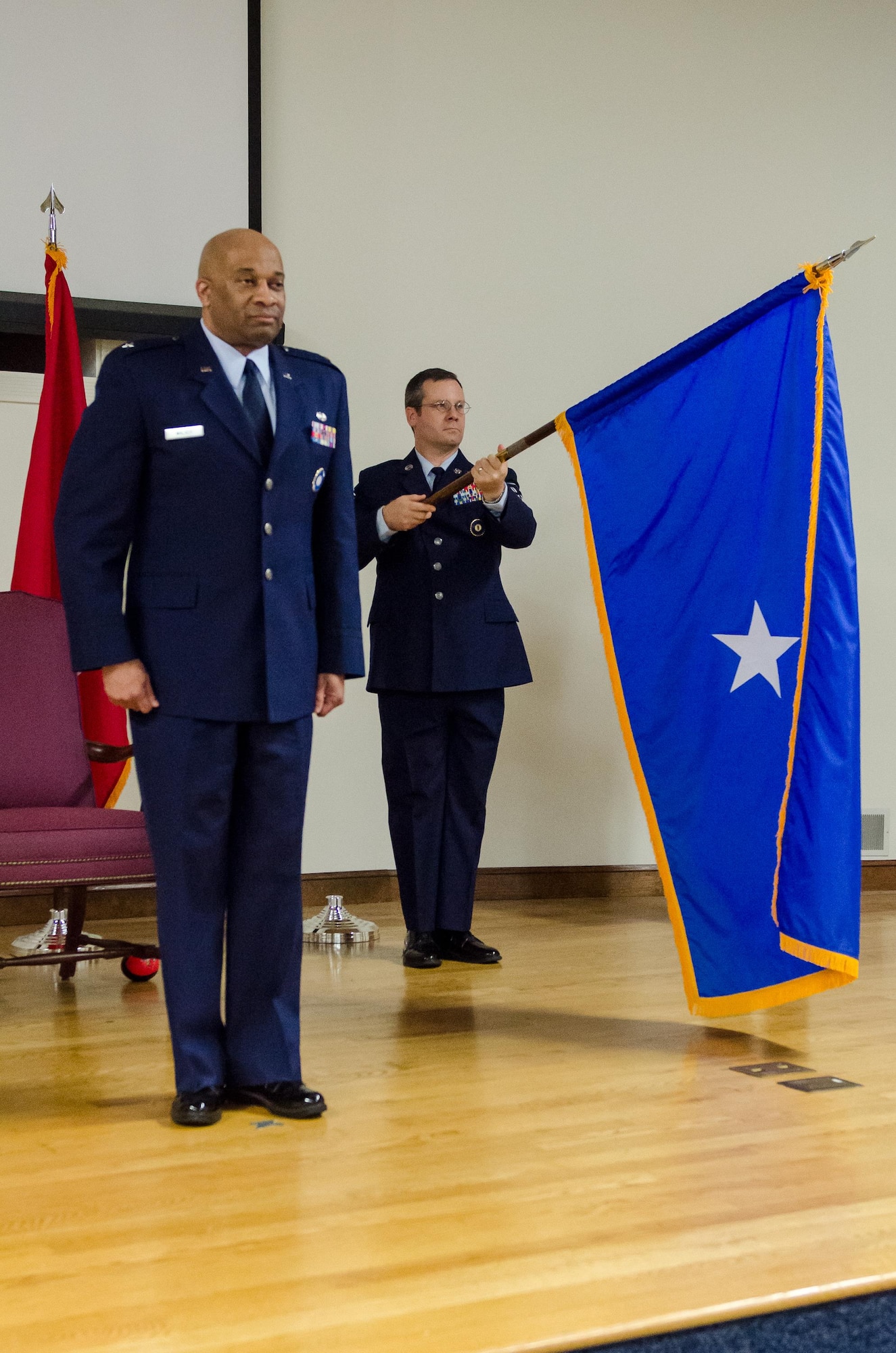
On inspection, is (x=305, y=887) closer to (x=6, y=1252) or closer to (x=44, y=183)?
(x=44, y=183)

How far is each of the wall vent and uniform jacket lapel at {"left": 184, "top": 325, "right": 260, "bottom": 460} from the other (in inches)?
135

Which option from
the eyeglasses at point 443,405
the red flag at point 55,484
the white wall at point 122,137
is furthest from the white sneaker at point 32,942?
the white wall at point 122,137

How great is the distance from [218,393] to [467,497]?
138 centimetres

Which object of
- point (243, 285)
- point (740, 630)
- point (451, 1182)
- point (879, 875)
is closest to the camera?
point (451, 1182)

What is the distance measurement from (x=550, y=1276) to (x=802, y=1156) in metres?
0.57

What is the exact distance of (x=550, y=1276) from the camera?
142cm

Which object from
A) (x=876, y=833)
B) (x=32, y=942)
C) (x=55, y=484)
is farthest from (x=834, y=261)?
(x=876, y=833)

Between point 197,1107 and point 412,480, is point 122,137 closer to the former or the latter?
point 412,480

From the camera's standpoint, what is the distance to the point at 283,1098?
2.07 meters

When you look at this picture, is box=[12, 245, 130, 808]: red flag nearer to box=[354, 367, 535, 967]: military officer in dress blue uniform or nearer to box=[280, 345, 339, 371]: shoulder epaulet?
box=[354, 367, 535, 967]: military officer in dress blue uniform

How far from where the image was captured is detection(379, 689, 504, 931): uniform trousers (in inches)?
135

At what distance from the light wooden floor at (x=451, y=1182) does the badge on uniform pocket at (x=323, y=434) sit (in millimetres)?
1062

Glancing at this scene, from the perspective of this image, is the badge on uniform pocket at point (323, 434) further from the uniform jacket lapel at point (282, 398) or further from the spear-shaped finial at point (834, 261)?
the spear-shaped finial at point (834, 261)

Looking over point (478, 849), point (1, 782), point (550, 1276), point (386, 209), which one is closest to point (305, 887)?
point (478, 849)
